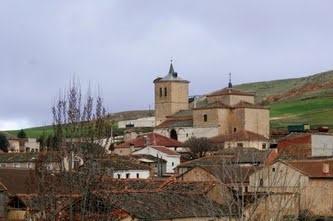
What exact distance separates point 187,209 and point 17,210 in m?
6.58

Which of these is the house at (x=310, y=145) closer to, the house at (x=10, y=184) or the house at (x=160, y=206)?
the house at (x=10, y=184)

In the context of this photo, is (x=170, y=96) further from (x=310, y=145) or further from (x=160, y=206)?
(x=160, y=206)

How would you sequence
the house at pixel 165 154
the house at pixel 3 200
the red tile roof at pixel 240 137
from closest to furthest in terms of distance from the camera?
the house at pixel 3 200 < the house at pixel 165 154 < the red tile roof at pixel 240 137

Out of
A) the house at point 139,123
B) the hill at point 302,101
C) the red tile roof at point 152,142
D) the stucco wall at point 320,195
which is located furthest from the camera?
the house at point 139,123

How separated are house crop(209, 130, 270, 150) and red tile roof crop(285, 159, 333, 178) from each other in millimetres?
30031

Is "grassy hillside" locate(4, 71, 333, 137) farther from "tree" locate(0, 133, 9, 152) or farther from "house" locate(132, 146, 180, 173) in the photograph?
"house" locate(132, 146, 180, 173)

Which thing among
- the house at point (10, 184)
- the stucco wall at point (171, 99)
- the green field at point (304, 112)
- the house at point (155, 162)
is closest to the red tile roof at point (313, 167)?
the house at point (10, 184)

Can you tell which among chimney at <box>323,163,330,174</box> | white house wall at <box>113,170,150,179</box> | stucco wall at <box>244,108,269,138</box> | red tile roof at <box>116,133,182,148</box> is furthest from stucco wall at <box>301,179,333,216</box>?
stucco wall at <box>244,108,269,138</box>

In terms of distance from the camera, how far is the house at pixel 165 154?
7190 centimetres

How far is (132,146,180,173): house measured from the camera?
7190cm

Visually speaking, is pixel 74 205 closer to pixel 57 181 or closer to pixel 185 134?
pixel 57 181

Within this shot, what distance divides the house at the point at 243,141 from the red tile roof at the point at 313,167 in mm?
30031

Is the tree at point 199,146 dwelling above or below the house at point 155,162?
above

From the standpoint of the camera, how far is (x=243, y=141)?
82.5 m
